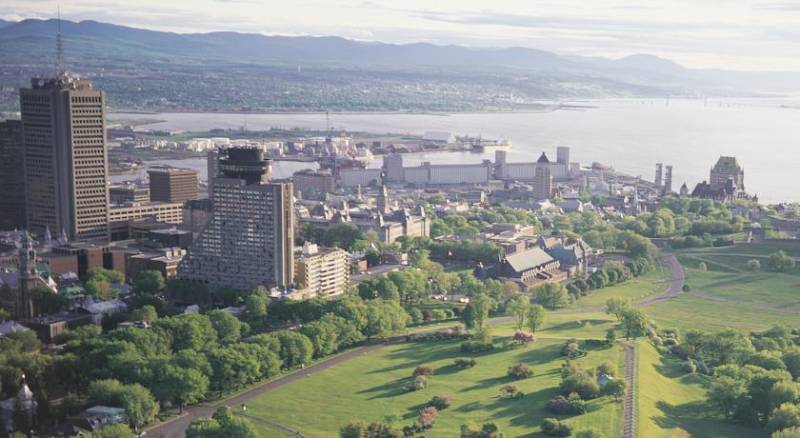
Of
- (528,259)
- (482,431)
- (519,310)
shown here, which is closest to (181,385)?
(482,431)

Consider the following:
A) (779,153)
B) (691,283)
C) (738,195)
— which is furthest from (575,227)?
(779,153)

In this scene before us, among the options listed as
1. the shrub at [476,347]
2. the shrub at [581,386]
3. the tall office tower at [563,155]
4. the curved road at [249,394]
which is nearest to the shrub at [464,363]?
the shrub at [476,347]

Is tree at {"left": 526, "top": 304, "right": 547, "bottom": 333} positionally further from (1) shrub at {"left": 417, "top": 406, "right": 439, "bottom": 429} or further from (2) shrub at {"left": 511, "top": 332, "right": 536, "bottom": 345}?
(1) shrub at {"left": 417, "top": 406, "right": 439, "bottom": 429}

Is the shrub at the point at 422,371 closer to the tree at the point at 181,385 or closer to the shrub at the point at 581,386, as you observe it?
the shrub at the point at 581,386

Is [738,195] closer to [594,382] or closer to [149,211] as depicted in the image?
[149,211]

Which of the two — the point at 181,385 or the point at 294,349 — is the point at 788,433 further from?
the point at 181,385

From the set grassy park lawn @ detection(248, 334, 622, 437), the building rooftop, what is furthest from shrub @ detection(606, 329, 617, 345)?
the building rooftop

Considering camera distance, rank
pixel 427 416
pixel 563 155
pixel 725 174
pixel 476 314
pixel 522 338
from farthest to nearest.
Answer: pixel 563 155 < pixel 725 174 < pixel 476 314 < pixel 522 338 < pixel 427 416
